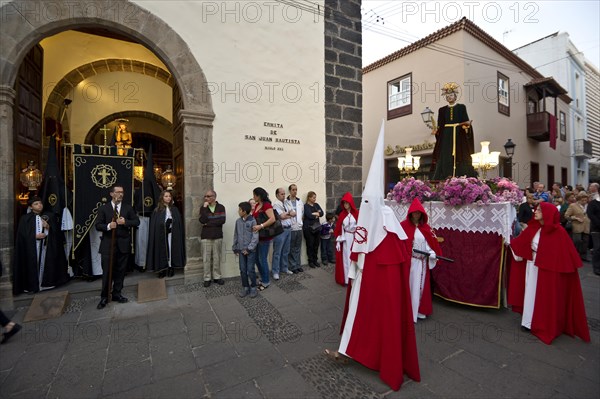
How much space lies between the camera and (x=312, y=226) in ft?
21.1

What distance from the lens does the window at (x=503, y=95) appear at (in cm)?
1346

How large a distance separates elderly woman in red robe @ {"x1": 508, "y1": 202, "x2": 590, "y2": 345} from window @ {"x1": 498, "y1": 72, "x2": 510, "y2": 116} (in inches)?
491

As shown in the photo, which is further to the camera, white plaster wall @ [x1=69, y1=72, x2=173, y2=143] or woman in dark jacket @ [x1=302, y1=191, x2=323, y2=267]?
white plaster wall @ [x1=69, y1=72, x2=173, y2=143]

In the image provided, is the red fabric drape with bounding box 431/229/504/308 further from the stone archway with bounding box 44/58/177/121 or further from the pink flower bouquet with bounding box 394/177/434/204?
the stone archway with bounding box 44/58/177/121

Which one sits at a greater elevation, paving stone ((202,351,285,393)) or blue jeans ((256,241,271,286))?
blue jeans ((256,241,271,286))

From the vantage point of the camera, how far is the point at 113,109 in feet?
31.3

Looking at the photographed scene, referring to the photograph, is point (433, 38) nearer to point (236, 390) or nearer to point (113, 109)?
point (113, 109)

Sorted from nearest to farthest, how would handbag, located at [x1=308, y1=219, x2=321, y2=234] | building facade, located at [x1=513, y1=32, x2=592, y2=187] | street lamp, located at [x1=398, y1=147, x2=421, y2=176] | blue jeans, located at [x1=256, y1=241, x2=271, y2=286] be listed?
blue jeans, located at [x1=256, y1=241, x2=271, y2=286] < handbag, located at [x1=308, y1=219, x2=321, y2=234] < street lamp, located at [x1=398, y1=147, x2=421, y2=176] < building facade, located at [x1=513, y1=32, x2=592, y2=187]

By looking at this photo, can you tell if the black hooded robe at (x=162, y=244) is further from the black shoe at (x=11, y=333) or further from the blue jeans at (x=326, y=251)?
the blue jeans at (x=326, y=251)

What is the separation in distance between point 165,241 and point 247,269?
69.3 inches

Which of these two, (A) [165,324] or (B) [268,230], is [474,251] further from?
(A) [165,324]

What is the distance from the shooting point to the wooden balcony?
14.9m


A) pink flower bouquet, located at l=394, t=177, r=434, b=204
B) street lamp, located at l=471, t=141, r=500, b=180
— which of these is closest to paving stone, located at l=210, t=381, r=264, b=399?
pink flower bouquet, located at l=394, t=177, r=434, b=204

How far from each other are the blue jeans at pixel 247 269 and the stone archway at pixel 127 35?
114 centimetres
